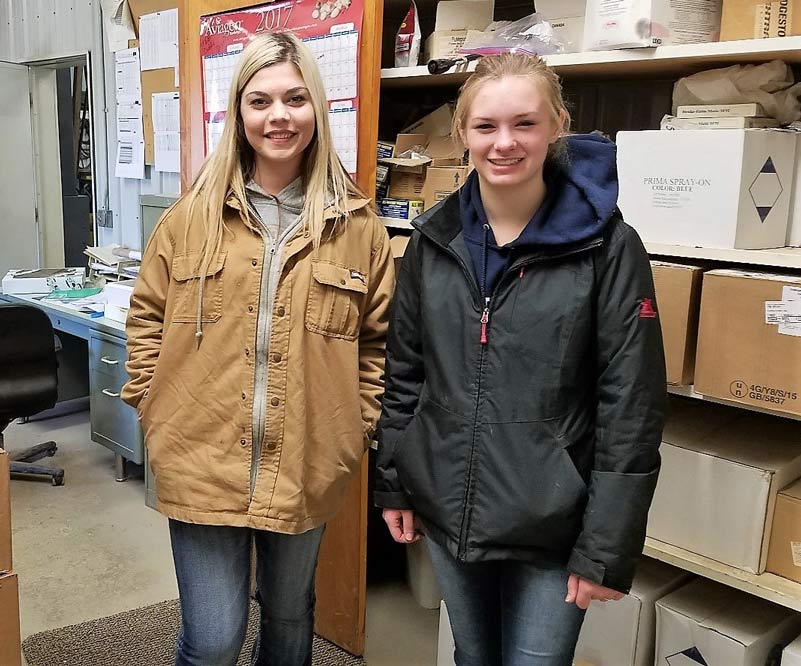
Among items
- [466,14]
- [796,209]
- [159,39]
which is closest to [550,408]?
[796,209]

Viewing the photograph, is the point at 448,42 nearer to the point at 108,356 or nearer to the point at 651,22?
the point at 651,22

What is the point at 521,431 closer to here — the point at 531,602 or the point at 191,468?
the point at 531,602

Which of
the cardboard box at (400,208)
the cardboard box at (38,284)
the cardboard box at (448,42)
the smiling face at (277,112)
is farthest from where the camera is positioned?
the cardboard box at (38,284)

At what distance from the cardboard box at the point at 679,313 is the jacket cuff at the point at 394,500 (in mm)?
604

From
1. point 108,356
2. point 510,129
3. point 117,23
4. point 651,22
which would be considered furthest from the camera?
point 117,23

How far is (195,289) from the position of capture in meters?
1.51

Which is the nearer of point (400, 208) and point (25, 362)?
point (400, 208)

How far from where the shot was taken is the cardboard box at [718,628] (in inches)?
69.2

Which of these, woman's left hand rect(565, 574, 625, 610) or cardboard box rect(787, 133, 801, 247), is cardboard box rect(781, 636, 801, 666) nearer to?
woman's left hand rect(565, 574, 625, 610)

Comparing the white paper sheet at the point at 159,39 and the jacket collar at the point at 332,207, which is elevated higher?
the white paper sheet at the point at 159,39

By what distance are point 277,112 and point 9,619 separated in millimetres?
1154

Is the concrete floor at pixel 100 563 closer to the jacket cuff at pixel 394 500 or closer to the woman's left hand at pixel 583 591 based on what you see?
the jacket cuff at pixel 394 500

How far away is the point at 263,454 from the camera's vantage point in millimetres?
1499

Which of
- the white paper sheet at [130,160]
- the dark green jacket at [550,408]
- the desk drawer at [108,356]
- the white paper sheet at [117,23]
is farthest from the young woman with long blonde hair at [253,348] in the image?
the white paper sheet at [117,23]
